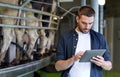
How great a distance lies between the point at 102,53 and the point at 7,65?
93 centimetres

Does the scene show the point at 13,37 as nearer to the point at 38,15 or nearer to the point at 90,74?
the point at 38,15

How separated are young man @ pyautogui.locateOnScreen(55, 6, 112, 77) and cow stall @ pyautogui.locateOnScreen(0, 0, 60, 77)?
0.49 metres

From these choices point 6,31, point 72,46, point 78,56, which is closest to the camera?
point 78,56

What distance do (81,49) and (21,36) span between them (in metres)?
0.81

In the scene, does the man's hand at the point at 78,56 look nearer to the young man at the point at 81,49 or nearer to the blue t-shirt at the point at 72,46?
the young man at the point at 81,49

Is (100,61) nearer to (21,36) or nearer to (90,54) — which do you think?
(90,54)

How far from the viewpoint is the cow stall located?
2.43 meters

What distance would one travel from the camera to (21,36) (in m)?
2.75

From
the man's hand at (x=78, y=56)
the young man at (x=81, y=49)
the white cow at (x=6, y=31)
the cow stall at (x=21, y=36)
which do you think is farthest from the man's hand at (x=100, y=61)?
the white cow at (x=6, y=31)

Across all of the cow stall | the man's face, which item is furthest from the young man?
the cow stall

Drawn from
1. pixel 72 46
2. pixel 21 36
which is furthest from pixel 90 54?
pixel 21 36

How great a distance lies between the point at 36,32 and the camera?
307cm

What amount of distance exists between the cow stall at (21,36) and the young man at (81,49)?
19.4 inches

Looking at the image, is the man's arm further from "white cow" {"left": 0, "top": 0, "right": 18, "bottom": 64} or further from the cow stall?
"white cow" {"left": 0, "top": 0, "right": 18, "bottom": 64}
